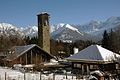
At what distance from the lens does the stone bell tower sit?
62.7 m

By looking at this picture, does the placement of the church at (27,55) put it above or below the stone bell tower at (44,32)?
below

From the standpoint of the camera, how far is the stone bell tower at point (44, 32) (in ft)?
206

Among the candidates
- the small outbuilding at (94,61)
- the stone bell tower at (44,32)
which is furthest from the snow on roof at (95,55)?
the stone bell tower at (44,32)

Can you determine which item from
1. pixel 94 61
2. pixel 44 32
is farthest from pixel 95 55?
pixel 44 32

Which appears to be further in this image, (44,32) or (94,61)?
(44,32)

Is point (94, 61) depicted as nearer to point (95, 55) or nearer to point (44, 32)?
point (95, 55)

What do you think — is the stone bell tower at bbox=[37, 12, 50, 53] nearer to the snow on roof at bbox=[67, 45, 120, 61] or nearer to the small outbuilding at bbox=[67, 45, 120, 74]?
the snow on roof at bbox=[67, 45, 120, 61]

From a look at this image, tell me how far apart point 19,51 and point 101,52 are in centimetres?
1842

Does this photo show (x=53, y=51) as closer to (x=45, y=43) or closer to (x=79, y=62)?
(x=45, y=43)

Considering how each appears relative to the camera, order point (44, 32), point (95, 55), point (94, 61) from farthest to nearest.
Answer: point (44, 32)
point (95, 55)
point (94, 61)

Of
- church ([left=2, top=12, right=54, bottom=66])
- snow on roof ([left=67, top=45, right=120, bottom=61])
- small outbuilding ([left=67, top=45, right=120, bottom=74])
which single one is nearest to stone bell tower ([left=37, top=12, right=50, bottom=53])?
church ([left=2, top=12, right=54, bottom=66])

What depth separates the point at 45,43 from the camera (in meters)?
62.8

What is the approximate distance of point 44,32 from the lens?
6328 cm

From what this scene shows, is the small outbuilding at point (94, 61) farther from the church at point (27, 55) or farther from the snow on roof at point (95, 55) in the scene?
the church at point (27, 55)
